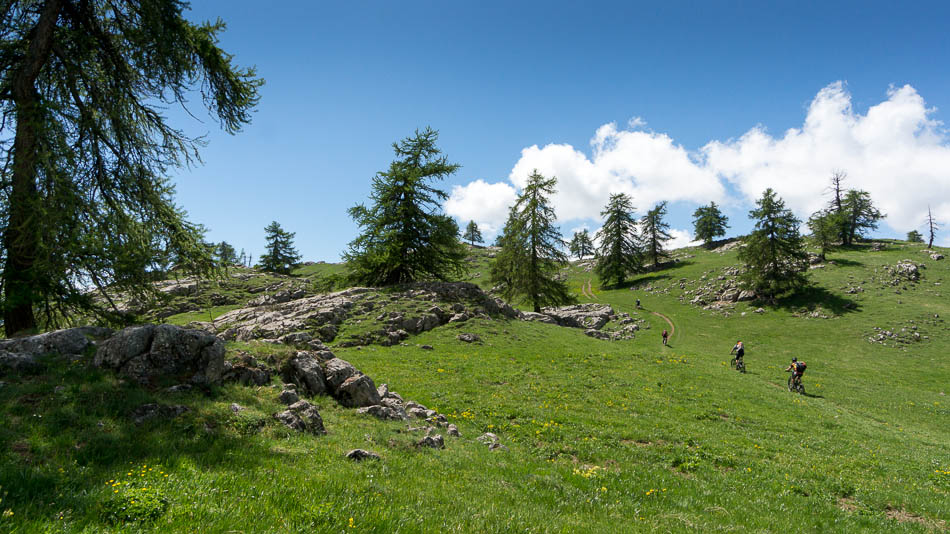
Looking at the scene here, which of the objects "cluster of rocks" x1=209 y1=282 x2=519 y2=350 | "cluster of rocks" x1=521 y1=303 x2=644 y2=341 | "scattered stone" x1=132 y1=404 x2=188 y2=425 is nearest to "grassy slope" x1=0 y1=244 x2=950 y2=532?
"scattered stone" x1=132 y1=404 x2=188 y2=425

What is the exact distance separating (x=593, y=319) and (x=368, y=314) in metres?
31.3

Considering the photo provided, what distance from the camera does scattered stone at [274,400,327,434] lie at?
999cm

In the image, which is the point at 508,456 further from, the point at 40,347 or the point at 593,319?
the point at 593,319

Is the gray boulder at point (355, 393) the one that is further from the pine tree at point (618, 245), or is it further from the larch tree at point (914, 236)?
the larch tree at point (914, 236)

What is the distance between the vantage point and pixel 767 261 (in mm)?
58594

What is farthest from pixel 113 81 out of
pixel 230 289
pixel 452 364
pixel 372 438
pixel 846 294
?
pixel 846 294

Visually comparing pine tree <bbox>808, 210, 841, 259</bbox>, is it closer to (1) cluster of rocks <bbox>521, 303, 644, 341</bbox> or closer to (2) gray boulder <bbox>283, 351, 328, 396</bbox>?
(1) cluster of rocks <bbox>521, 303, 644, 341</bbox>

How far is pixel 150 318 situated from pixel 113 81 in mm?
8843

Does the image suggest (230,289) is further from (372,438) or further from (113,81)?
(372,438)

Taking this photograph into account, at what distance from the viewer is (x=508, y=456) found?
11250 millimetres

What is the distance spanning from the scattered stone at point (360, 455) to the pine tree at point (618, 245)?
80.7 metres

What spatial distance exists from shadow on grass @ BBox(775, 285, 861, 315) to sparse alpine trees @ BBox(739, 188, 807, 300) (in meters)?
1.37

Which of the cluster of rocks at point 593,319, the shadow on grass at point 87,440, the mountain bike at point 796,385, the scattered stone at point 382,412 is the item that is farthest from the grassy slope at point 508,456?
the cluster of rocks at point 593,319

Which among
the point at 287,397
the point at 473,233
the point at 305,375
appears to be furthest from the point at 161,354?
the point at 473,233
